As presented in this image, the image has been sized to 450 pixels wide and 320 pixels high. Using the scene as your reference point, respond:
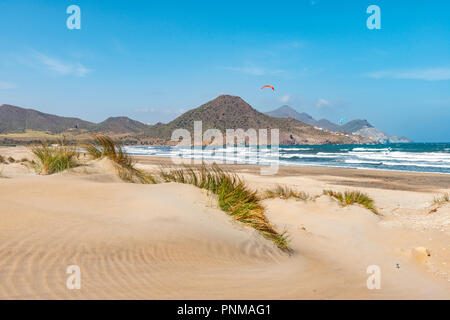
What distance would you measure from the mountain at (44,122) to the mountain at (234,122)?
30.4 meters

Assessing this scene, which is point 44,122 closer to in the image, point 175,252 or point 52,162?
point 52,162

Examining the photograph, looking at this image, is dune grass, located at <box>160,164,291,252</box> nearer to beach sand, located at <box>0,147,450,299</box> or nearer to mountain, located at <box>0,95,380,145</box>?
beach sand, located at <box>0,147,450,299</box>

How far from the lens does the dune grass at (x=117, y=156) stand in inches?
323

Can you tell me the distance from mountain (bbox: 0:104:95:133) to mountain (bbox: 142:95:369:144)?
42.4 meters

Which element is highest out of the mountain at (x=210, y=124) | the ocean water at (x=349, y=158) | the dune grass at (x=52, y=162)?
the mountain at (x=210, y=124)

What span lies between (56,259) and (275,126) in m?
118

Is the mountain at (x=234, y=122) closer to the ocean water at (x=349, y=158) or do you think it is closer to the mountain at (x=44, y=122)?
the mountain at (x=44, y=122)

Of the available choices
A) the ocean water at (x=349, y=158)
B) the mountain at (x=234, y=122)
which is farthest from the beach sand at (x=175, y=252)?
the mountain at (x=234, y=122)

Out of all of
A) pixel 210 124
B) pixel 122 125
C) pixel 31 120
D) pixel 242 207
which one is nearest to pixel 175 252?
pixel 242 207

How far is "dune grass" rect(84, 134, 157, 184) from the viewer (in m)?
8.20

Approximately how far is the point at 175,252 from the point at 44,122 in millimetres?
156736

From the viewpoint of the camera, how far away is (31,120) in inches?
5330

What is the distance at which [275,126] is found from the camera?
117 m
